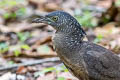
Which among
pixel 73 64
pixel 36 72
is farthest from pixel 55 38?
pixel 36 72

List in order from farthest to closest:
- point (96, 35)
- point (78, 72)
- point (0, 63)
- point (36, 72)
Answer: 1. point (96, 35)
2. point (0, 63)
3. point (36, 72)
4. point (78, 72)

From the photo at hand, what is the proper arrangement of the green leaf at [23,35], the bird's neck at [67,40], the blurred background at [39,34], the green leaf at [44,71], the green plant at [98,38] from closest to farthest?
the bird's neck at [67,40] → the green leaf at [44,71] → the blurred background at [39,34] → the green plant at [98,38] → the green leaf at [23,35]

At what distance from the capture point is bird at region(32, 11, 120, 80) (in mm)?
5523

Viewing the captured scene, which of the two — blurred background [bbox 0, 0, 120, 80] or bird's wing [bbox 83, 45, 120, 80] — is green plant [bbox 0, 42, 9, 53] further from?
bird's wing [bbox 83, 45, 120, 80]

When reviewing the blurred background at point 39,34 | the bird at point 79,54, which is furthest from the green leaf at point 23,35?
the bird at point 79,54

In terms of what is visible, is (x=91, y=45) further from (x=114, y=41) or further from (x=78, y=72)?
(x=114, y=41)

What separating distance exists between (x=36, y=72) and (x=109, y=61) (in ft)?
6.39

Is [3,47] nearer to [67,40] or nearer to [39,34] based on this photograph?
[39,34]

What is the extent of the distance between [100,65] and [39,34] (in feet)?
13.3

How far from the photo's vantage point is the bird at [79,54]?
5523mm

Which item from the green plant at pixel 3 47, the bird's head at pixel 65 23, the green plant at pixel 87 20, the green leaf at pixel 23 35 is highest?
the bird's head at pixel 65 23

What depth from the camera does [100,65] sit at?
5539mm

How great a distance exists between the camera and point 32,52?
804 cm

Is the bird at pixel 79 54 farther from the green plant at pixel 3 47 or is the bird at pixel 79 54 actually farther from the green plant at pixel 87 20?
the green plant at pixel 87 20
